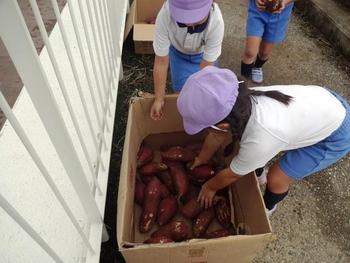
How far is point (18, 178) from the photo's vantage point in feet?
3.71

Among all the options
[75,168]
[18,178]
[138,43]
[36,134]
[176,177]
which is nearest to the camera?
[75,168]

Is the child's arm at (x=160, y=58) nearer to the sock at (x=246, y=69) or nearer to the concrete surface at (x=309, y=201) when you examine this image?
the concrete surface at (x=309, y=201)

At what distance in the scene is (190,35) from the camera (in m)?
1.44

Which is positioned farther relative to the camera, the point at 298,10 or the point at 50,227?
the point at 298,10

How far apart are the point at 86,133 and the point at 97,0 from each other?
0.56 metres

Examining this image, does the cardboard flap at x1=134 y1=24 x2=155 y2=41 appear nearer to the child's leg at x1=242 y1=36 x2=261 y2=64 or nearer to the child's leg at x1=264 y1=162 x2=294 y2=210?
the child's leg at x1=242 y1=36 x2=261 y2=64

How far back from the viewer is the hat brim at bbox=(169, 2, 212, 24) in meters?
1.20

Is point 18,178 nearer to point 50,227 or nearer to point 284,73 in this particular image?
point 50,227

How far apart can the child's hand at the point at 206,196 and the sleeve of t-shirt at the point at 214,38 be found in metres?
0.57

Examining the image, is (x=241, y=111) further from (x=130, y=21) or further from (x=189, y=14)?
(x=130, y=21)

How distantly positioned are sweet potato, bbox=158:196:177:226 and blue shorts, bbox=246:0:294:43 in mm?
1121

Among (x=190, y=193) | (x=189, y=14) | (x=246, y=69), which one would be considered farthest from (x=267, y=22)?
(x=190, y=193)

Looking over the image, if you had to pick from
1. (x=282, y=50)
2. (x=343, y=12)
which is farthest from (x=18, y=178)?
(x=343, y=12)

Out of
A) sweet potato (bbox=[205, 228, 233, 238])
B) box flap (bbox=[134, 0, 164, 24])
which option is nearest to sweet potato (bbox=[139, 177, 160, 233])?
sweet potato (bbox=[205, 228, 233, 238])
